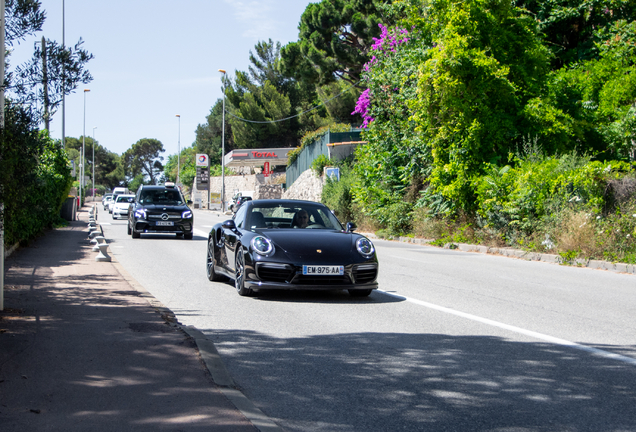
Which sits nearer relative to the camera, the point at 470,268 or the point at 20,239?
the point at 470,268

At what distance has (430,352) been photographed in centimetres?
610

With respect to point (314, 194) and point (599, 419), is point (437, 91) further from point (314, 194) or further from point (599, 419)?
point (314, 194)

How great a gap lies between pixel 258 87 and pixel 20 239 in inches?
2356

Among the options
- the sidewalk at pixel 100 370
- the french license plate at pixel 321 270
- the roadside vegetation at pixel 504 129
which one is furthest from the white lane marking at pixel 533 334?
the roadside vegetation at pixel 504 129

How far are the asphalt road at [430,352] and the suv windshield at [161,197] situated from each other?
460 inches

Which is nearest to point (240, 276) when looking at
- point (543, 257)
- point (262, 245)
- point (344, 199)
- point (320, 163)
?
point (262, 245)

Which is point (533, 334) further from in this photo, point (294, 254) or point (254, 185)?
point (254, 185)

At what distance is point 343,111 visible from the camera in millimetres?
55500

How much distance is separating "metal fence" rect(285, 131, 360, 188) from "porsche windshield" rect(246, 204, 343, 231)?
29.8 meters

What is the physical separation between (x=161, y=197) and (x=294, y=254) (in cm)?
1553

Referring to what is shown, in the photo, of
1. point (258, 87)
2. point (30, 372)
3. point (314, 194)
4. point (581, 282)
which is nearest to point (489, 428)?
point (30, 372)

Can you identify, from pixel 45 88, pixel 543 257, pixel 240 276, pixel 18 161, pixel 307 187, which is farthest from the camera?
pixel 307 187

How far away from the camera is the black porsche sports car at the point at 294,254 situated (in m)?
8.89

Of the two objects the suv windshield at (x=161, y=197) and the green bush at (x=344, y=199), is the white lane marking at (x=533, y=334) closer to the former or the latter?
the suv windshield at (x=161, y=197)
